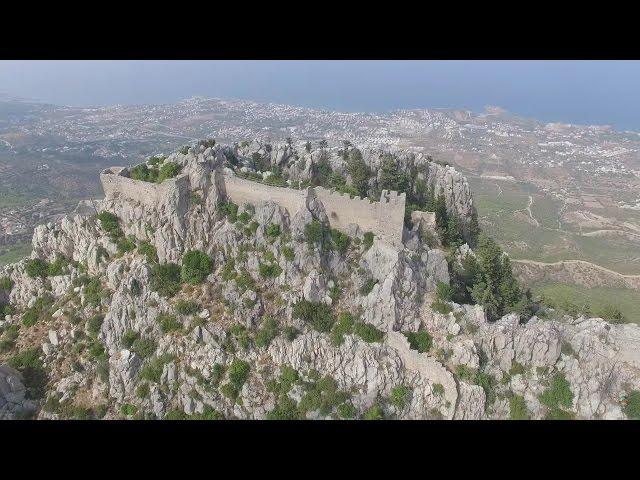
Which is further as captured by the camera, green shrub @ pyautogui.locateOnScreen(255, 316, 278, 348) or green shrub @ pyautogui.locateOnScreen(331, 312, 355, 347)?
green shrub @ pyautogui.locateOnScreen(331, 312, 355, 347)

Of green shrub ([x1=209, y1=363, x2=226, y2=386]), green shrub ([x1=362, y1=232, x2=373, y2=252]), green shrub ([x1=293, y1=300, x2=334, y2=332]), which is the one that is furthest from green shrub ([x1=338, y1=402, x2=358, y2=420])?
green shrub ([x1=362, y1=232, x2=373, y2=252])

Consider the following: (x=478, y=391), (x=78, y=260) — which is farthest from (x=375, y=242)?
(x=78, y=260)

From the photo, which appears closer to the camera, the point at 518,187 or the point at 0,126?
the point at 518,187

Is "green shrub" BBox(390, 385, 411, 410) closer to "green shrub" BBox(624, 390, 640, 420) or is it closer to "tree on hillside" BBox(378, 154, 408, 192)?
"green shrub" BBox(624, 390, 640, 420)

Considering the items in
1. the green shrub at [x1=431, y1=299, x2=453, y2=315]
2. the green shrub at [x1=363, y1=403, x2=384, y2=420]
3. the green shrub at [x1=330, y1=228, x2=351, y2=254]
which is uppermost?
the green shrub at [x1=330, y1=228, x2=351, y2=254]

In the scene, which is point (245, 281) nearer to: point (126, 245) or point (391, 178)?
point (126, 245)

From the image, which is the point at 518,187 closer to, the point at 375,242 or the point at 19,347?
the point at 375,242

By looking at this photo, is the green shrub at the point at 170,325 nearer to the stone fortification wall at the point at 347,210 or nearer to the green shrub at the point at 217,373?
the green shrub at the point at 217,373

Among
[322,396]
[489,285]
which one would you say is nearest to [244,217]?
[322,396]
